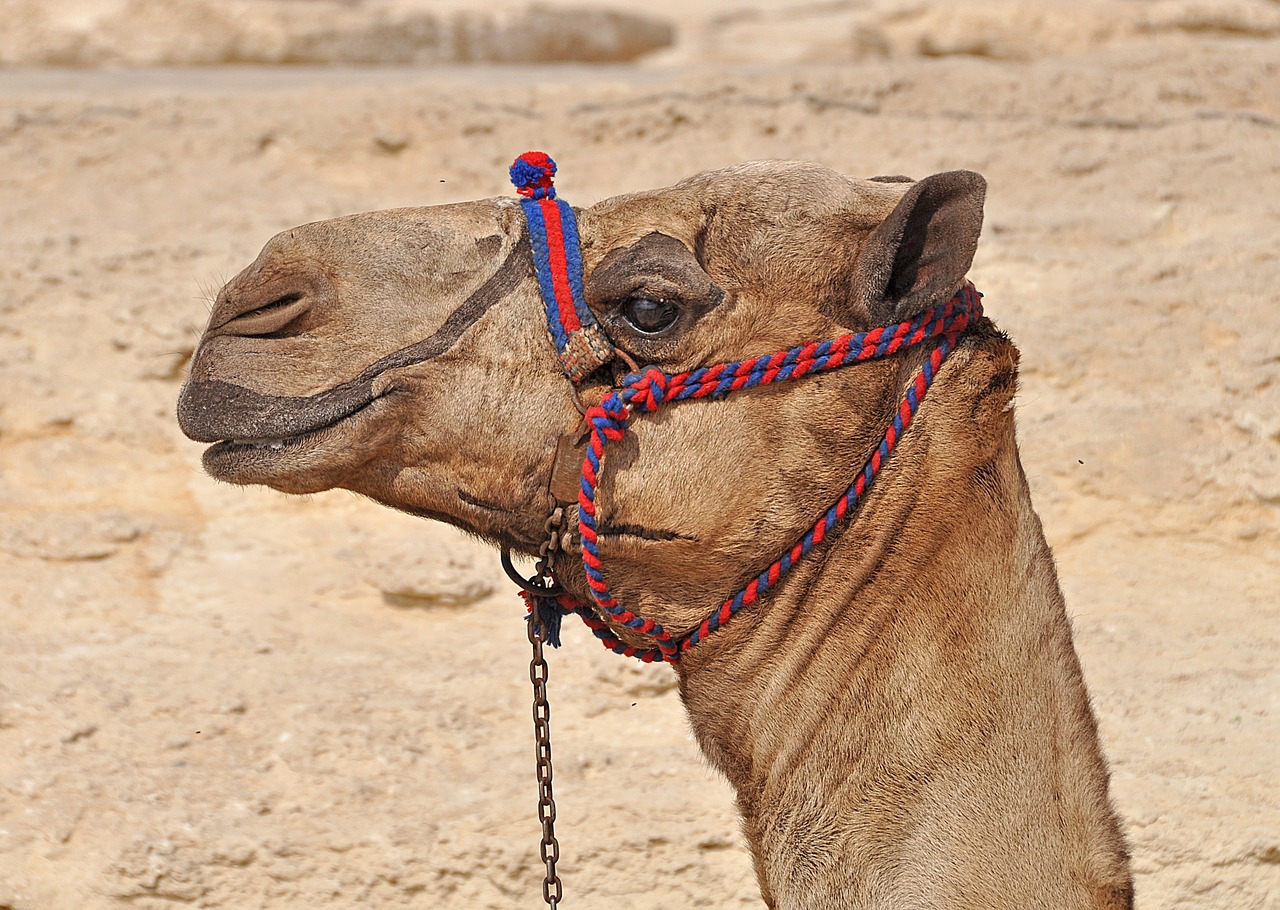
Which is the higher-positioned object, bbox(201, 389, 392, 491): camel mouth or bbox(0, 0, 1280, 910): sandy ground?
bbox(201, 389, 392, 491): camel mouth

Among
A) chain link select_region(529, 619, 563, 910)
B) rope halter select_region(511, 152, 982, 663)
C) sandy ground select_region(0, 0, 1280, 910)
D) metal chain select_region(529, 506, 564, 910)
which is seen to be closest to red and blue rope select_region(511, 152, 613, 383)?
rope halter select_region(511, 152, 982, 663)

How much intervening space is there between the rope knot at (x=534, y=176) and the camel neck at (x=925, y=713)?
0.67 metres

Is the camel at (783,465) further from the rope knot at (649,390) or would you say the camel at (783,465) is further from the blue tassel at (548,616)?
the blue tassel at (548,616)

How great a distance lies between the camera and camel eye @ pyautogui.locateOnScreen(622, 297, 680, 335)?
6.51 feet

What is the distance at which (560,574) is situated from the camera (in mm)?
2102

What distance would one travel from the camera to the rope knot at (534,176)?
2094mm

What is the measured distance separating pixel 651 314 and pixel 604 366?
10 centimetres

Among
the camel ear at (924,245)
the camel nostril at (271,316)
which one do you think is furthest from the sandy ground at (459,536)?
the camel ear at (924,245)

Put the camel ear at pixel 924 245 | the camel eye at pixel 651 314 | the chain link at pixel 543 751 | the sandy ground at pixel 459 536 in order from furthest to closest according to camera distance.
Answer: the sandy ground at pixel 459 536, the chain link at pixel 543 751, the camel eye at pixel 651 314, the camel ear at pixel 924 245

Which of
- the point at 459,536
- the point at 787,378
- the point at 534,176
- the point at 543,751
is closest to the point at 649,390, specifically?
the point at 787,378

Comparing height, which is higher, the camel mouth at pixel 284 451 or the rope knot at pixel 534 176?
the rope knot at pixel 534 176

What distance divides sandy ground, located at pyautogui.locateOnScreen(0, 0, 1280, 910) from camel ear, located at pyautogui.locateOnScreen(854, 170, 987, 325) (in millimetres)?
2030

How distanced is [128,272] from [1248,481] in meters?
4.01

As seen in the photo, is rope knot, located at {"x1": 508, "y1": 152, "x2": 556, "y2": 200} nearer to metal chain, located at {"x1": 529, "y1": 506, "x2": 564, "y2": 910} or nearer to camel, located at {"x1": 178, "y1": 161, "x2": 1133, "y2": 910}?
camel, located at {"x1": 178, "y1": 161, "x2": 1133, "y2": 910}
